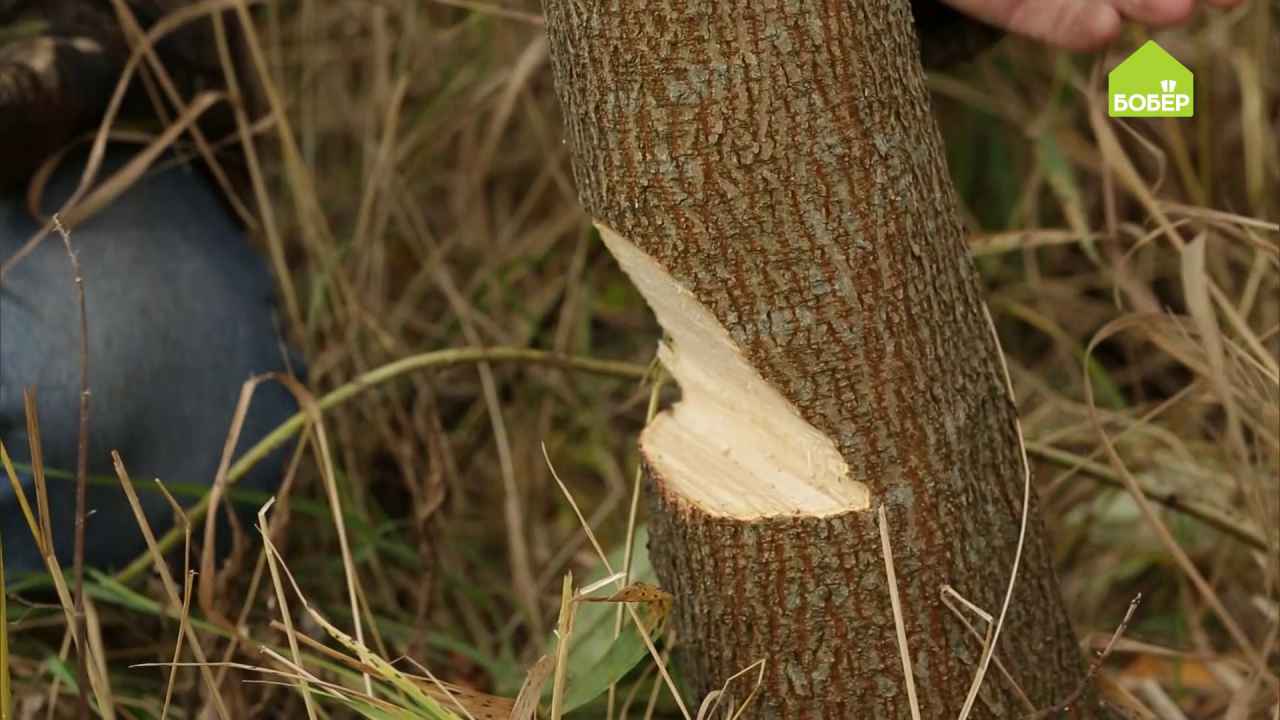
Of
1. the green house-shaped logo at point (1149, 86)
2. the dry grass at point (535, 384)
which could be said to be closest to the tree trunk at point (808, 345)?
the dry grass at point (535, 384)


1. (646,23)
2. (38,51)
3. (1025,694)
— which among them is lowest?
(1025,694)

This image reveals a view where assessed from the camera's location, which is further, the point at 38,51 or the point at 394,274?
the point at 394,274

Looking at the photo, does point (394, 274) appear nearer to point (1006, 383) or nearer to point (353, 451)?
point (353, 451)

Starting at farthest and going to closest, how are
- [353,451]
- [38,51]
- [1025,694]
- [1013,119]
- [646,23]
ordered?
[1013,119] < [353,451] < [38,51] < [1025,694] < [646,23]

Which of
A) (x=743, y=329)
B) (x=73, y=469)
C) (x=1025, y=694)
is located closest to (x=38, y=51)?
(x=73, y=469)

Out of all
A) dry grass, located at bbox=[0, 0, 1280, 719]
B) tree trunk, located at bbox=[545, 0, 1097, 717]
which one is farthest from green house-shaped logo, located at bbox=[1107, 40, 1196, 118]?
tree trunk, located at bbox=[545, 0, 1097, 717]

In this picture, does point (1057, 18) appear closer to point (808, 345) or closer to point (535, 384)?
point (808, 345)
